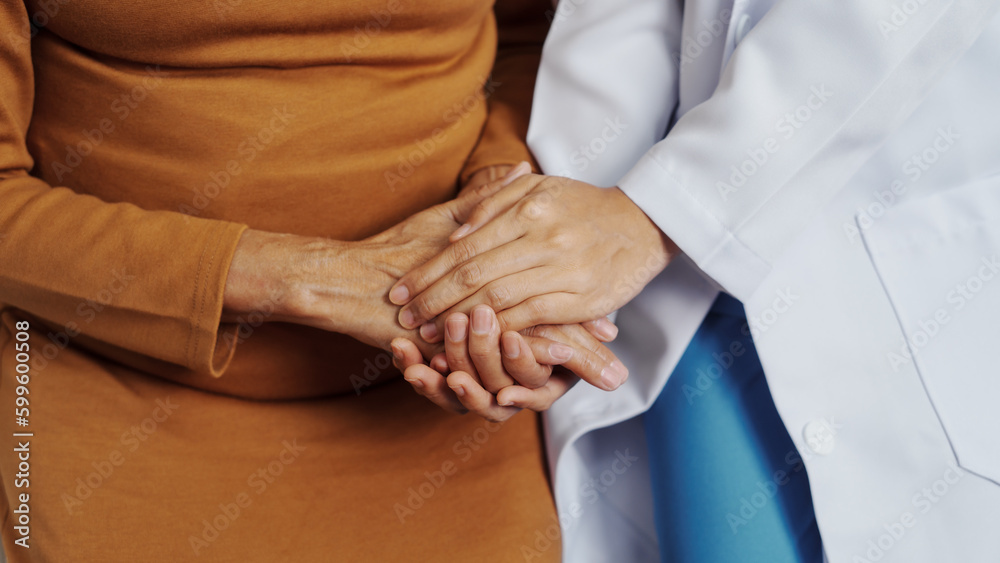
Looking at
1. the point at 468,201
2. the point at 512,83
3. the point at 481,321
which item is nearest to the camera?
the point at 481,321

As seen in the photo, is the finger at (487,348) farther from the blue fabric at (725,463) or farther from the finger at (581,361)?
the blue fabric at (725,463)

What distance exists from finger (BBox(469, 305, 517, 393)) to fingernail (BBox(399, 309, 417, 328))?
80 mm

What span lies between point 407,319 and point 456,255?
93 millimetres

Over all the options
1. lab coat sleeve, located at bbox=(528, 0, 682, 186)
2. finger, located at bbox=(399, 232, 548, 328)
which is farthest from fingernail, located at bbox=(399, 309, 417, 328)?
lab coat sleeve, located at bbox=(528, 0, 682, 186)

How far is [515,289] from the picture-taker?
0.81 meters

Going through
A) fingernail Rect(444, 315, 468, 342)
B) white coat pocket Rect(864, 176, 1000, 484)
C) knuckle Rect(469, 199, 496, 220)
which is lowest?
fingernail Rect(444, 315, 468, 342)

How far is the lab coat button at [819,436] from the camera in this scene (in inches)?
30.8

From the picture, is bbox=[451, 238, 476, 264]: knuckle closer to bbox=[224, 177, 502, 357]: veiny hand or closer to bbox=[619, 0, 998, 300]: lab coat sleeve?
bbox=[224, 177, 502, 357]: veiny hand

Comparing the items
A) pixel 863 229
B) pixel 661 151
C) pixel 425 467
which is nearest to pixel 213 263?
pixel 425 467

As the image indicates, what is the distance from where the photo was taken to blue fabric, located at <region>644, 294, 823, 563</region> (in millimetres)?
789

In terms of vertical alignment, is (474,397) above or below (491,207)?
below

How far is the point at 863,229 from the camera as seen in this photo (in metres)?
0.86

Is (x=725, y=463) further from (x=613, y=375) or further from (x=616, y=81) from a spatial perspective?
(x=616, y=81)

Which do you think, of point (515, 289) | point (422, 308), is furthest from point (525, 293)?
point (422, 308)
